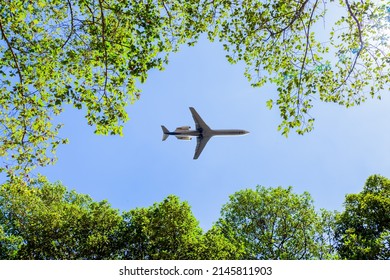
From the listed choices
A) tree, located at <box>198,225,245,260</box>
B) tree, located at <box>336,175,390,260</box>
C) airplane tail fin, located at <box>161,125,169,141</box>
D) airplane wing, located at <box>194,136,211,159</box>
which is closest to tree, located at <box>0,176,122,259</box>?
tree, located at <box>198,225,245,260</box>

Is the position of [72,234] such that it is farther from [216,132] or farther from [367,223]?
[367,223]

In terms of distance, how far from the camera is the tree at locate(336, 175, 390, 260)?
29.9 m

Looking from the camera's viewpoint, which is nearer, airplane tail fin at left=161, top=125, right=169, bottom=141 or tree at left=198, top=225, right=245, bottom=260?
tree at left=198, top=225, right=245, bottom=260

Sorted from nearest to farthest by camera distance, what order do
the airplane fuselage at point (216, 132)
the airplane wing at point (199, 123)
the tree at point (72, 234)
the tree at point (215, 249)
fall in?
the tree at point (215, 249), the tree at point (72, 234), the airplane fuselage at point (216, 132), the airplane wing at point (199, 123)

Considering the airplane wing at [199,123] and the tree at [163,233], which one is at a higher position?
the airplane wing at [199,123]

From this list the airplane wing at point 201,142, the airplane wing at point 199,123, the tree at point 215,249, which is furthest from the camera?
the airplane wing at point 199,123

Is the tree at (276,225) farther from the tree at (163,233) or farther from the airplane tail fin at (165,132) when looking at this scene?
the airplane tail fin at (165,132)

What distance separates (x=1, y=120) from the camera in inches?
576

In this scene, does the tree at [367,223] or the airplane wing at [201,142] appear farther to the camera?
the airplane wing at [201,142]

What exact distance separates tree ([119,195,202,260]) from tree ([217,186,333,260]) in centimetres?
516

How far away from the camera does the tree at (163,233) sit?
30.5 meters

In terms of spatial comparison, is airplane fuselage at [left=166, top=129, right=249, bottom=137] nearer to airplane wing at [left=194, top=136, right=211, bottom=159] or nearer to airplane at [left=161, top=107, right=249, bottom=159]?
airplane at [left=161, top=107, right=249, bottom=159]

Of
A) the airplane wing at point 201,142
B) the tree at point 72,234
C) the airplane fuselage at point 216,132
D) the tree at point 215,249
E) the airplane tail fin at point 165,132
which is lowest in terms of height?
the tree at point 215,249

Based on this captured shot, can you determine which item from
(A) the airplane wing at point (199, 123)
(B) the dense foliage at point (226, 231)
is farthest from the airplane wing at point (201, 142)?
(B) the dense foliage at point (226, 231)
